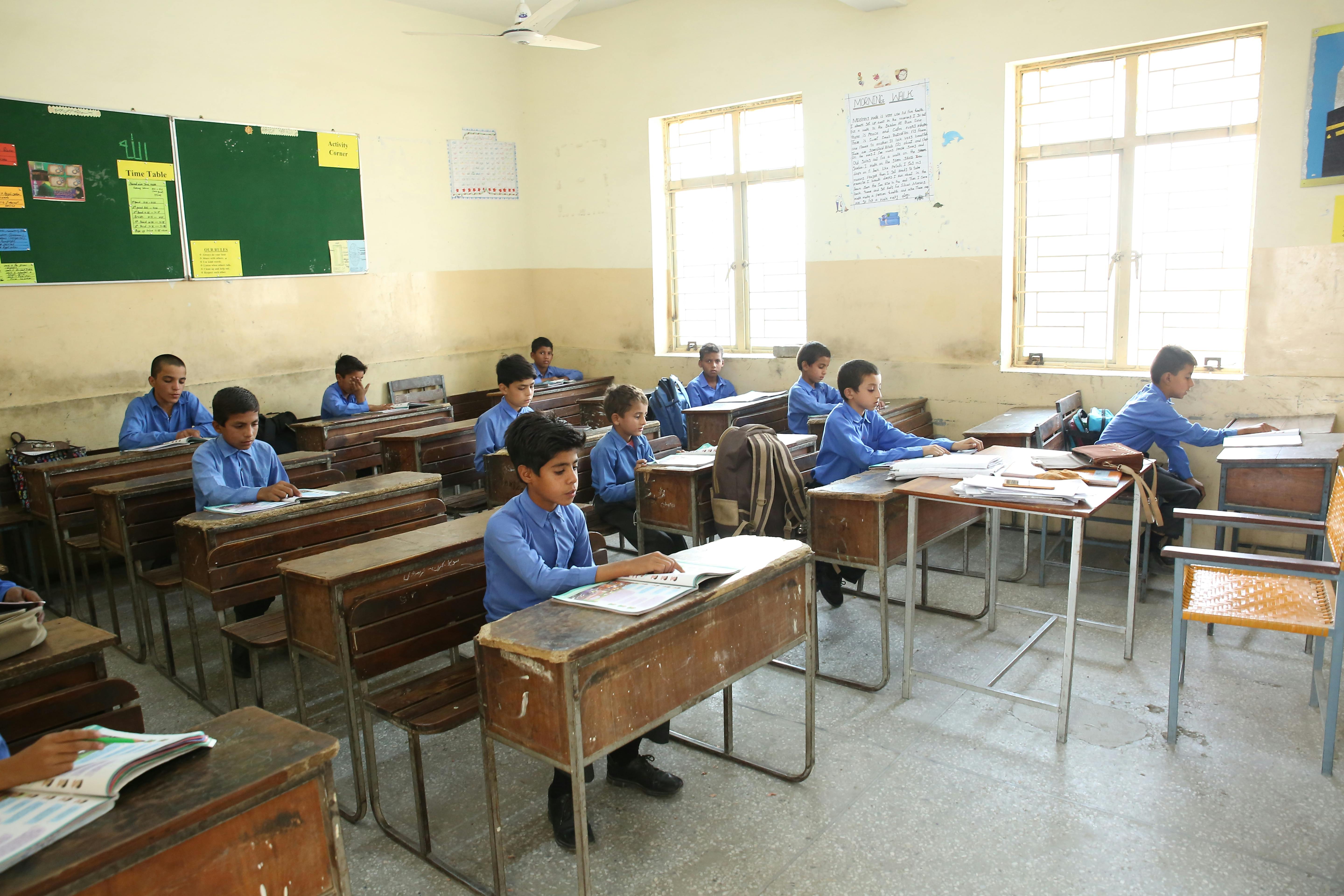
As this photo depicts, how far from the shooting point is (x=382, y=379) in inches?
265

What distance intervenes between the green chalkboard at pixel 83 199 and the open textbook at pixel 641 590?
454 cm

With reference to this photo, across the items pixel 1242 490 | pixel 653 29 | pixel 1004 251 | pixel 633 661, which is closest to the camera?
pixel 633 661

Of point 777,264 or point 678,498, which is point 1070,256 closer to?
point 777,264

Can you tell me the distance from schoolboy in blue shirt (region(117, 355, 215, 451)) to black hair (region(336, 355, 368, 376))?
105 centimetres

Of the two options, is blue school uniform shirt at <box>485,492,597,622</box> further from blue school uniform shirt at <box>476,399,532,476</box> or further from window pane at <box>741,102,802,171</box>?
window pane at <box>741,102,802,171</box>

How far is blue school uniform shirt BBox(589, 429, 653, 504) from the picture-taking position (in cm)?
400

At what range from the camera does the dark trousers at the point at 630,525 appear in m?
4.08

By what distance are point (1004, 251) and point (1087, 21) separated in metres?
1.26

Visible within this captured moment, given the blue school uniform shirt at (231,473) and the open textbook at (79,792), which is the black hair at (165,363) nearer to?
the blue school uniform shirt at (231,473)

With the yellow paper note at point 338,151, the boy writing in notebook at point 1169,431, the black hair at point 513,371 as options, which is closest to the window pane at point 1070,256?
the boy writing in notebook at point 1169,431

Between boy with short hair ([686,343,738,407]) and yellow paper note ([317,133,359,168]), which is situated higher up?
yellow paper note ([317,133,359,168])

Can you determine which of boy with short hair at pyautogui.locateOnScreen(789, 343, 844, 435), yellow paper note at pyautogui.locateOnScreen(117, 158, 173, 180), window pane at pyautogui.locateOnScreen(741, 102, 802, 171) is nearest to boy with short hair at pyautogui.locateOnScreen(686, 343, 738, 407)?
boy with short hair at pyautogui.locateOnScreen(789, 343, 844, 435)

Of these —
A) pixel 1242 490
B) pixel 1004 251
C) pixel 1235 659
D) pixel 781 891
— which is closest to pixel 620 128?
pixel 1004 251

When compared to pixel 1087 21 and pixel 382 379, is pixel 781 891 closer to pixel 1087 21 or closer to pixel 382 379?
pixel 1087 21
